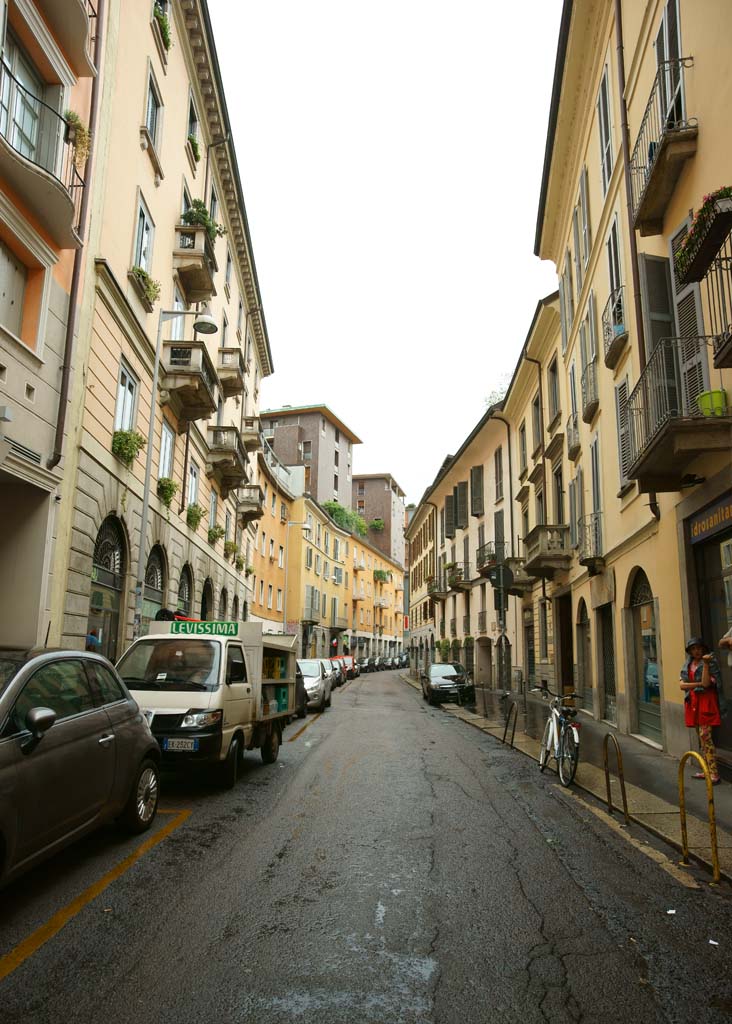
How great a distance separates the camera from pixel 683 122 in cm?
1017

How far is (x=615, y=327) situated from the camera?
14328 millimetres

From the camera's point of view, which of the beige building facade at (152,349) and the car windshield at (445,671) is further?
the car windshield at (445,671)

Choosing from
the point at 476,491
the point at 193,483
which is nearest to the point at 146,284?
the point at 193,483

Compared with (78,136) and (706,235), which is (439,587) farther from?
(706,235)

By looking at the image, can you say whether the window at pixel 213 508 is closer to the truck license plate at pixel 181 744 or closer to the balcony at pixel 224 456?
the balcony at pixel 224 456

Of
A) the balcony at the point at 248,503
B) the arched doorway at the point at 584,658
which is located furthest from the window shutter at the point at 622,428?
the balcony at the point at 248,503

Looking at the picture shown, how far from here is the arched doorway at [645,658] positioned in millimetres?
13352

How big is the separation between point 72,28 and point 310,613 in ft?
157

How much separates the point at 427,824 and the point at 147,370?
13.6 meters

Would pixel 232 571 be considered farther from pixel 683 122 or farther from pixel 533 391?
pixel 683 122

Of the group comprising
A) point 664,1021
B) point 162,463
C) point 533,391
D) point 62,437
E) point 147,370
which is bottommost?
point 664,1021

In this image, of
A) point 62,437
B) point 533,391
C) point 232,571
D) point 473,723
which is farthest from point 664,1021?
point 232,571

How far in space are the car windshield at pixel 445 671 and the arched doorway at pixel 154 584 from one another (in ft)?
37.0

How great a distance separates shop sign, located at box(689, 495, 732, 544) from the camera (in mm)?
9459
